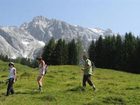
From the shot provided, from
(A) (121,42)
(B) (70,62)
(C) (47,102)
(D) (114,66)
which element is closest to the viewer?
(C) (47,102)

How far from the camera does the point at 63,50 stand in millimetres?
151625

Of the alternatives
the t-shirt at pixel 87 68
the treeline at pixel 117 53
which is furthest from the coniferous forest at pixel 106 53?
the t-shirt at pixel 87 68

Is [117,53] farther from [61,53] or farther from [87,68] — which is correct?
[87,68]

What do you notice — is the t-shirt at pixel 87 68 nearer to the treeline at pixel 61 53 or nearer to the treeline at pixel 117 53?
the treeline at pixel 117 53

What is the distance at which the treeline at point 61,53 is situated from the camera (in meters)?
146

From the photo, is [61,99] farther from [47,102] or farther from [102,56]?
[102,56]

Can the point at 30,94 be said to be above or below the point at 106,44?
below

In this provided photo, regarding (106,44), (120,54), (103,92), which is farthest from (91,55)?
(103,92)

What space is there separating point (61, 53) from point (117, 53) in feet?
73.8

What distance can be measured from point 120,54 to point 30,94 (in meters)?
104

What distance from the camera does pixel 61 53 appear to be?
148000mm

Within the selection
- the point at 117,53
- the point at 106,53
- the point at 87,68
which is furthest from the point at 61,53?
the point at 87,68

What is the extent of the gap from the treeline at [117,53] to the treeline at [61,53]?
311 inches

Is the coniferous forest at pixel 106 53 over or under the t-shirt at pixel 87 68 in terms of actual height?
over
